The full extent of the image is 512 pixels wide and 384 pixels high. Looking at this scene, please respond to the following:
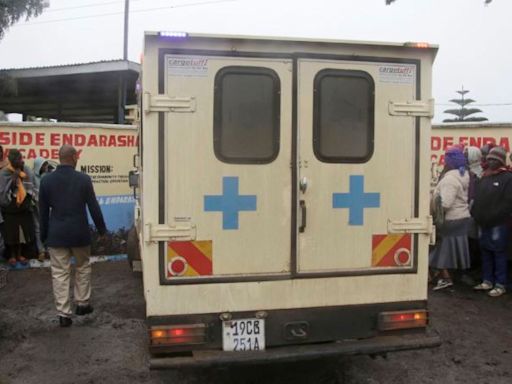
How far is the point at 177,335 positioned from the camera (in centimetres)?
378

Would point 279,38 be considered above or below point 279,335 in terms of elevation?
above

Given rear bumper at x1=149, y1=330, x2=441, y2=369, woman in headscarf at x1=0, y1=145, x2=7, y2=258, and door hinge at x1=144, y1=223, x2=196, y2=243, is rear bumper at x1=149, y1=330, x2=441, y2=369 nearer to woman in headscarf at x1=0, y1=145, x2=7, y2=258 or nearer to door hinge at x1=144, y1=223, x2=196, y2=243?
door hinge at x1=144, y1=223, x2=196, y2=243

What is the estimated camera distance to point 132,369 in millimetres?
4801

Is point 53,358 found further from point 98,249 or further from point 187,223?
point 98,249

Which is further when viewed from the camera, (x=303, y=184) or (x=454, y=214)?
(x=454, y=214)

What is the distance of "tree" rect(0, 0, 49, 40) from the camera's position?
14.9 m

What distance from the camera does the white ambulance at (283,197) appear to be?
3736 millimetres

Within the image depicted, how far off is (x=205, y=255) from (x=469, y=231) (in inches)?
179

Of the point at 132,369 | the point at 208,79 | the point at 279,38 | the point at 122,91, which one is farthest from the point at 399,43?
the point at 122,91

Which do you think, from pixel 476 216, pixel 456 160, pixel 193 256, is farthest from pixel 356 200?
pixel 476 216

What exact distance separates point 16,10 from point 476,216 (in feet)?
44.8

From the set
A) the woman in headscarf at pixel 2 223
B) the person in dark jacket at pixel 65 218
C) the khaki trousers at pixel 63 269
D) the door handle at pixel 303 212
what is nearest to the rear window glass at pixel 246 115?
the door handle at pixel 303 212

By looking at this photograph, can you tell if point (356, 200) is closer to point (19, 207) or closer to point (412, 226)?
A: point (412, 226)

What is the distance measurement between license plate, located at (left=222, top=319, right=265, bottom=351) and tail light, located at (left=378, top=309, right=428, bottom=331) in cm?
92
